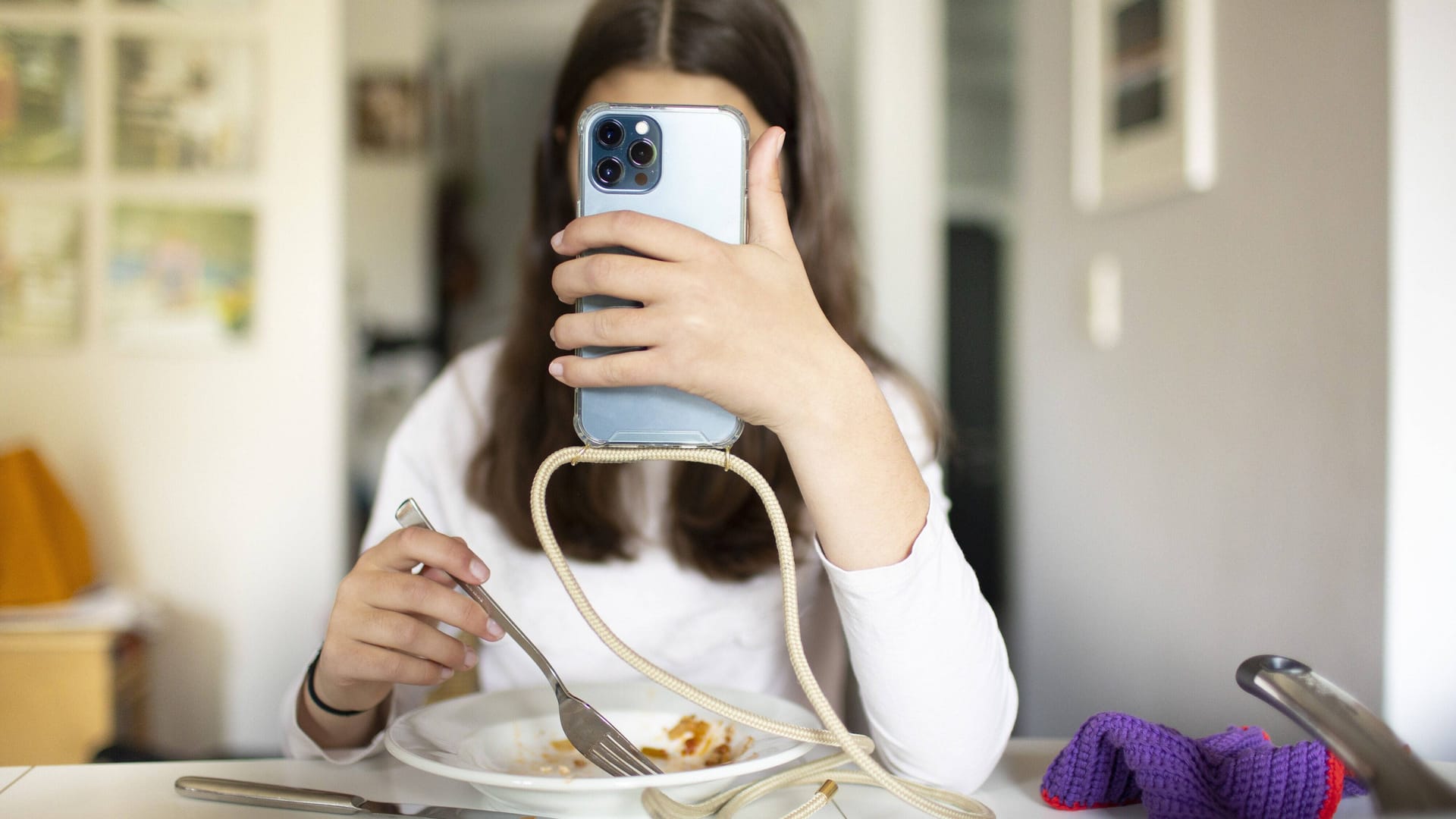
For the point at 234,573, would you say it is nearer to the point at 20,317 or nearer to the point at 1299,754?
the point at 20,317

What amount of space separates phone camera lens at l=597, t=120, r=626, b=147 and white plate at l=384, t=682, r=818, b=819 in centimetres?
29

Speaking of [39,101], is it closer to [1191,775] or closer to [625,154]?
[625,154]

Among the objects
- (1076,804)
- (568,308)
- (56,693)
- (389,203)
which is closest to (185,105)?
(56,693)

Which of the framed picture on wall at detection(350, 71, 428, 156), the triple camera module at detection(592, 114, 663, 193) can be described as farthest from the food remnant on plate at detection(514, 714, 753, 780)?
the framed picture on wall at detection(350, 71, 428, 156)

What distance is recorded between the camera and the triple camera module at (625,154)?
0.44 meters

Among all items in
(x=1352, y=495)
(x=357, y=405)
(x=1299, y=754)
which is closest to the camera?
(x=1299, y=754)

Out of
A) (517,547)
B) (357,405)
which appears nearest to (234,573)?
(517,547)

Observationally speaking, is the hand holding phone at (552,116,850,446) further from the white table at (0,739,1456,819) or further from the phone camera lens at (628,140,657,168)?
the white table at (0,739,1456,819)

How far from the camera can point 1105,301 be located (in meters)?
1.07

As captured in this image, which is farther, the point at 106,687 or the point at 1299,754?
the point at 106,687

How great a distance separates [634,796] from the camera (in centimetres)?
46

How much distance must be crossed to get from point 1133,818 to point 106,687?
4.50 feet

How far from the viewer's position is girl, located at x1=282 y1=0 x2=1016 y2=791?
16.0 inches

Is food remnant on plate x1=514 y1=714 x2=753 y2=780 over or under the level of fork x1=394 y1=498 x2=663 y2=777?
under
